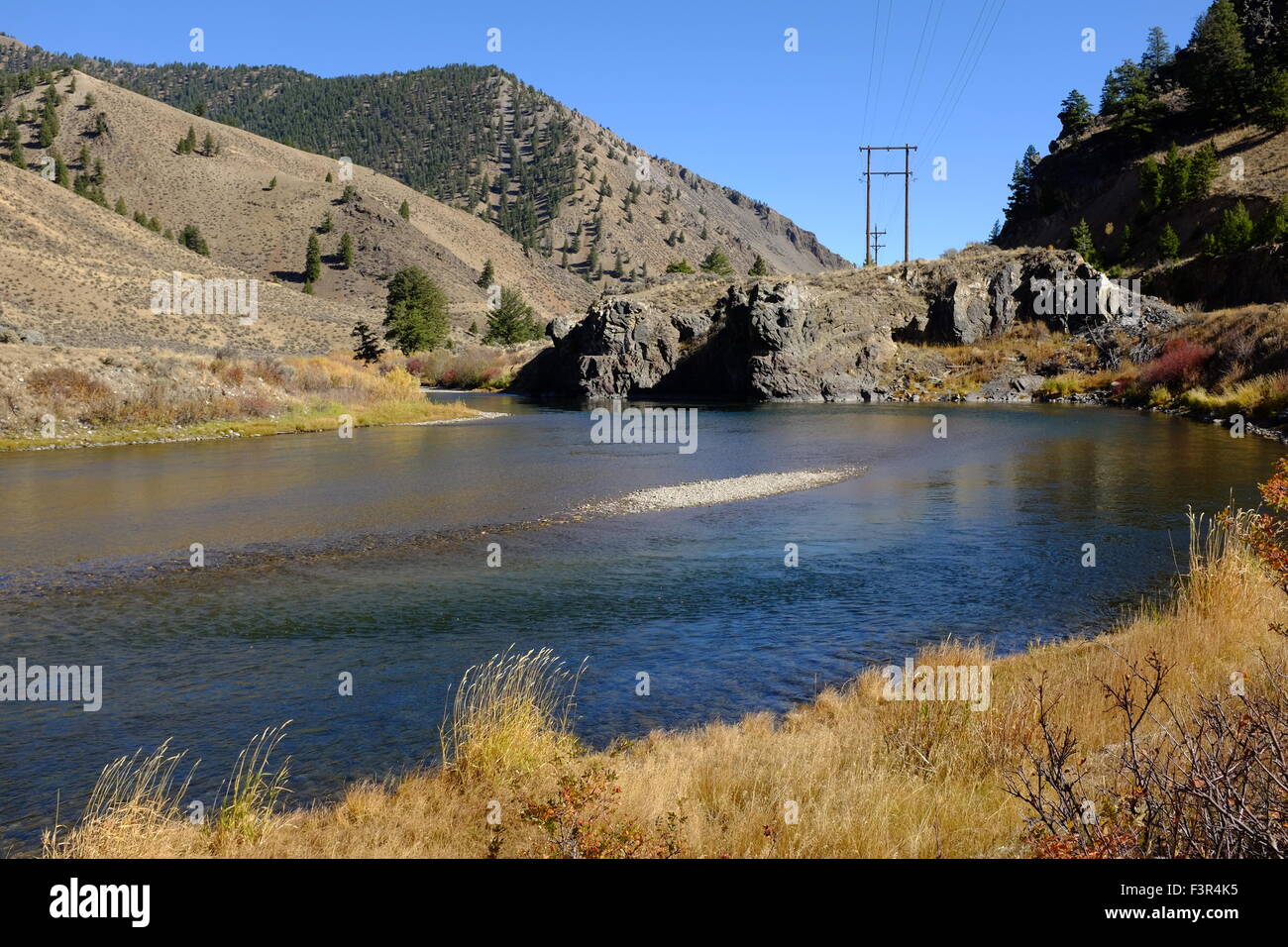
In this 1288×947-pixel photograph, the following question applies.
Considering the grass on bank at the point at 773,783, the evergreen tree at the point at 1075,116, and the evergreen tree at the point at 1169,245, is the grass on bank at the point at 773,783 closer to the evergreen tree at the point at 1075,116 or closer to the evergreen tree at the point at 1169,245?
the evergreen tree at the point at 1169,245

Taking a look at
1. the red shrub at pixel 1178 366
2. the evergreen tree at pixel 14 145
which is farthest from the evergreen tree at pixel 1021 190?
the evergreen tree at pixel 14 145

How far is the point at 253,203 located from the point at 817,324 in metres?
135

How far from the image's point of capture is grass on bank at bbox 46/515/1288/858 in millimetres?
6398

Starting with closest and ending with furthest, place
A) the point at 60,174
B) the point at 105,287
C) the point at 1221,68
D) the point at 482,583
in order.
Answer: the point at 482,583 < the point at 105,287 < the point at 1221,68 < the point at 60,174

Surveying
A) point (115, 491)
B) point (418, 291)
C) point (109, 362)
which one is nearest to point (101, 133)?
point (418, 291)

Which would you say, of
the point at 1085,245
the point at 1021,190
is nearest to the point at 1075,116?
the point at 1021,190

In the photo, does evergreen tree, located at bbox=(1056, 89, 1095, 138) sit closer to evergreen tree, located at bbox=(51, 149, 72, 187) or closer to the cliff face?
the cliff face

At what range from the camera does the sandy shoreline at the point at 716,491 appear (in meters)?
24.5

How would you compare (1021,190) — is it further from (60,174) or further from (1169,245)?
(60,174)

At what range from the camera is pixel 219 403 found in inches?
1836

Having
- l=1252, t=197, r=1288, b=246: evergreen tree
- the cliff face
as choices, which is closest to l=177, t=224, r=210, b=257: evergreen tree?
the cliff face

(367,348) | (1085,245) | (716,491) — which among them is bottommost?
(716,491)
